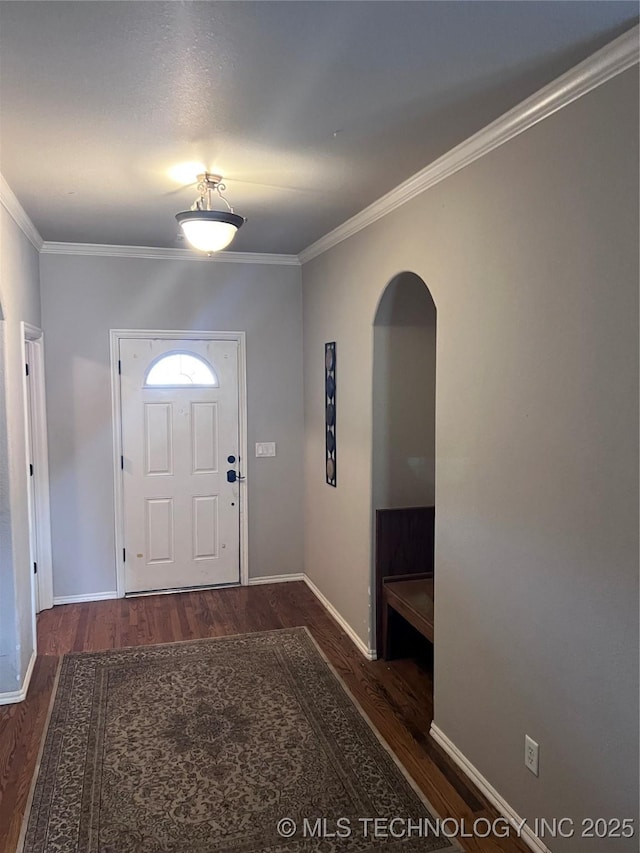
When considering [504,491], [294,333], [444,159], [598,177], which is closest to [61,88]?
[444,159]

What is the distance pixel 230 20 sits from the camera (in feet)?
5.37

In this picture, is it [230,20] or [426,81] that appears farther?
[426,81]

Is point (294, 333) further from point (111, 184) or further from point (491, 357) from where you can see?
point (491, 357)

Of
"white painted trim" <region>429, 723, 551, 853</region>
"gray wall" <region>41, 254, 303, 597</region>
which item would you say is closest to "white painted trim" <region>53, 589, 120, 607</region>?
"gray wall" <region>41, 254, 303, 597</region>

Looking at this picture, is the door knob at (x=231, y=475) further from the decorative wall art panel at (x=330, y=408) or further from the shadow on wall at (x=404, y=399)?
the shadow on wall at (x=404, y=399)

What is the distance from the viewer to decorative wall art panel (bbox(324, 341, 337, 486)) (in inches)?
169

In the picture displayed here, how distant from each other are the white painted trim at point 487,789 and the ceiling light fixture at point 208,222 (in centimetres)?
252

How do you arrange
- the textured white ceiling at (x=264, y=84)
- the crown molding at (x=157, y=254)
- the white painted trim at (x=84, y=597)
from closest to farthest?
the textured white ceiling at (x=264, y=84), the crown molding at (x=157, y=254), the white painted trim at (x=84, y=597)

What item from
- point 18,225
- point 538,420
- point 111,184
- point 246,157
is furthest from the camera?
point 18,225

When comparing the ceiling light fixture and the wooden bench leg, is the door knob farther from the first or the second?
the ceiling light fixture

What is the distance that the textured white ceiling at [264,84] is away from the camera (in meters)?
1.63

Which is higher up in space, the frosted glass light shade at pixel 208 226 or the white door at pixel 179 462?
the frosted glass light shade at pixel 208 226

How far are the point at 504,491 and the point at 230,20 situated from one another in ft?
5.89

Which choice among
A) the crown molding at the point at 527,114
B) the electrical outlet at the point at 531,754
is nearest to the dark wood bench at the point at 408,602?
the electrical outlet at the point at 531,754
